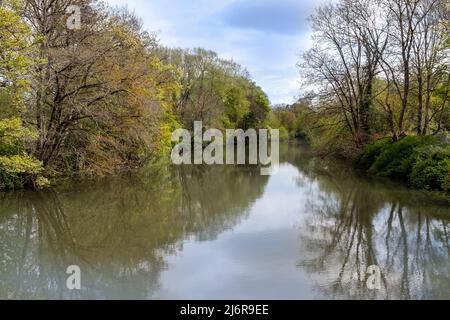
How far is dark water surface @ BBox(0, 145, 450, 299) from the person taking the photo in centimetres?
616

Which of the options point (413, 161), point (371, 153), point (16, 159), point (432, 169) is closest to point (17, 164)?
point (16, 159)

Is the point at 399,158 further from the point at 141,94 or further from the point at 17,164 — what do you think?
the point at 17,164

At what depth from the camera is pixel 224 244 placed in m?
8.55

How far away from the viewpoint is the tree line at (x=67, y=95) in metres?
12.4

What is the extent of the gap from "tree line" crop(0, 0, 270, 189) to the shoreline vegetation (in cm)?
4

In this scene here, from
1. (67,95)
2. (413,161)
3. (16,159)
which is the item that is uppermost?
(67,95)

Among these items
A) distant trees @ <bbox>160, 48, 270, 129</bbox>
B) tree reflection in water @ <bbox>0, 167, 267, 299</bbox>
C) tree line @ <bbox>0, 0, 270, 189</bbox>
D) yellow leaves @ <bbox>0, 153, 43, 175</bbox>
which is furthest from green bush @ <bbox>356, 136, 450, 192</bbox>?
distant trees @ <bbox>160, 48, 270, 129</bbox>

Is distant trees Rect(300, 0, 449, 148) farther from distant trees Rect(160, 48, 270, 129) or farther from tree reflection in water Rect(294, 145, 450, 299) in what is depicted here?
distant trees Rect(160, 48, 270, 129)

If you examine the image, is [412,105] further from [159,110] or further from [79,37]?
[79,37]

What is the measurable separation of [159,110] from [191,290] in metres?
14.6

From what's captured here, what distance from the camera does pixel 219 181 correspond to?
20.0 m

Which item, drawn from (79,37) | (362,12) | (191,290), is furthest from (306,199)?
(362,12)

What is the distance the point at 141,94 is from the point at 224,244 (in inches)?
428
